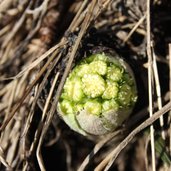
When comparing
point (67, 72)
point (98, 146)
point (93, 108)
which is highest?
point (67, 72)

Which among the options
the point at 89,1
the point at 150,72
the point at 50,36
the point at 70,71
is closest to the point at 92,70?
the point at 70,71

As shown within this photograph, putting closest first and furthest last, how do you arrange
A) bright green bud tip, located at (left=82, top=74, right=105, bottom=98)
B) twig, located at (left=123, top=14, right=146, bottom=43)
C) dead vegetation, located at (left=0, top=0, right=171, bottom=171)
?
bright green bud tip, located at (left=82, top=74, right=105, bottom=98) → dead vegetation, located at (left=0, top=0, right=171, bottom=171) → twig, located at (left=123, top=14, right=146, bottom=43)

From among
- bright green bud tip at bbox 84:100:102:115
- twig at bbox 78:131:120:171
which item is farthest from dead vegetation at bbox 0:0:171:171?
bright green bud tip at bbox 84:100:102:115

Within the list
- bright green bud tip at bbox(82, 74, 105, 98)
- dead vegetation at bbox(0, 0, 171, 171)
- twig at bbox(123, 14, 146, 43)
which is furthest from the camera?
twig at bbox(123, 14, 146, 43)

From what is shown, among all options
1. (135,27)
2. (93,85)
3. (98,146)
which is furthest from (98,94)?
(135,27)

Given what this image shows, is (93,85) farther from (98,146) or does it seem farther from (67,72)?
(98,146)

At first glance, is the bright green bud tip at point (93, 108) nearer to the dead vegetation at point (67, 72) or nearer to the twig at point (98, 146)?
the dead vegetation at point (67, 72)

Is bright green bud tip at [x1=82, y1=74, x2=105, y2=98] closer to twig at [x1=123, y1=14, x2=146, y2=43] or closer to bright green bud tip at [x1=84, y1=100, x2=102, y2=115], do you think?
bright green bud tip at [x1=84, y1=100, x2=102, y2=115]
